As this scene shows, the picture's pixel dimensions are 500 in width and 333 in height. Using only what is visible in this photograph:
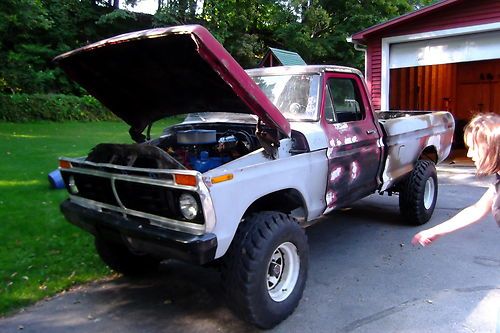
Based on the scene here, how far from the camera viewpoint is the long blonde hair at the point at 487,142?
7.70 ft

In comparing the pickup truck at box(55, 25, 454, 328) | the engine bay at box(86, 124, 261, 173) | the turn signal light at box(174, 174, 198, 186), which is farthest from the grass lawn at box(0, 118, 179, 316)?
the turn signal light at box(174, 174, 198, 186)

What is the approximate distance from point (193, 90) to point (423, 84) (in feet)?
45.5

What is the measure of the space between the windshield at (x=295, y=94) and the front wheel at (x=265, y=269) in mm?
1253

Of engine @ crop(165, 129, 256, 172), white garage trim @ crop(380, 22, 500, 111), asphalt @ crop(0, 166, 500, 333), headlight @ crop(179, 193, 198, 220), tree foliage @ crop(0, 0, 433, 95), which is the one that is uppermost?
tree foliage @ crop(0, 0, 433, 95)

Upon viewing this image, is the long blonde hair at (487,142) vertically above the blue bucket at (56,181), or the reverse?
the long blonde hair at (487,142)

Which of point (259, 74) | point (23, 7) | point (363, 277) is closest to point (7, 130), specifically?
point (23, 7)

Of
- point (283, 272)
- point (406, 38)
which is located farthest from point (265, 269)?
point (406, 38)

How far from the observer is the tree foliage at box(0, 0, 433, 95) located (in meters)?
24.4

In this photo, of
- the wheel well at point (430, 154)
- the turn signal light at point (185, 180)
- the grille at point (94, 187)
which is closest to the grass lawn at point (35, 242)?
the grille at point (94, 187)

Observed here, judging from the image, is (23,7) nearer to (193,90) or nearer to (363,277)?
(193,90)

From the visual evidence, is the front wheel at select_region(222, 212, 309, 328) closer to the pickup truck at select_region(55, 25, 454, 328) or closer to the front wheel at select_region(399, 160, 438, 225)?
the pickup truck at select_region(55, 25, 454, 328)

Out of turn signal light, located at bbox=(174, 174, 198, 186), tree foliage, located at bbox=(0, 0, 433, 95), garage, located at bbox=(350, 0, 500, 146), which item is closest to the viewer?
turn signal light, located at bbox=(174, 174, 198, 186)

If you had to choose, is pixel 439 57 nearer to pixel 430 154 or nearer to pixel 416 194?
pixel 430 154

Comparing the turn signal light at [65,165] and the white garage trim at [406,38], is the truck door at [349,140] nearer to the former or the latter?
the turn signal light at [65,165]
